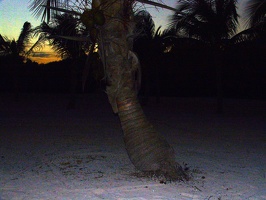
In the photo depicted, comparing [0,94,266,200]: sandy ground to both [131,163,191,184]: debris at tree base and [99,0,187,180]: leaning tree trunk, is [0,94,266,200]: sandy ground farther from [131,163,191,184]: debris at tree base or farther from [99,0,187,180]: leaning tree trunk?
[99,0,187,180]: leaning tree trunk

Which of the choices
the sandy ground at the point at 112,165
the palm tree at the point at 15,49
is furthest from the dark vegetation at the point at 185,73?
the sandy ground at the point at 112,165

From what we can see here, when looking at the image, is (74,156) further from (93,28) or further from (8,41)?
(8,41)

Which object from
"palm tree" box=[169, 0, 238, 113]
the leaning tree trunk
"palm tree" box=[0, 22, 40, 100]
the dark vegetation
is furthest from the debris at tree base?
"palm tree" box=[0, 22, 40, 100]

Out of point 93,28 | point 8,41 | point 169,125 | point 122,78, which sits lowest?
point 169,125

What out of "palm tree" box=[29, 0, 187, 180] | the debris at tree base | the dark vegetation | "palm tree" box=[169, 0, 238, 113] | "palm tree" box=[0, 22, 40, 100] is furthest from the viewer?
"palm tree" box=[0, 22, 40, 100]

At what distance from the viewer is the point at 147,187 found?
5.00m

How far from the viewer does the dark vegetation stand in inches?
752

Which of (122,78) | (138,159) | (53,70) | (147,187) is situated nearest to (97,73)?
(122,78)

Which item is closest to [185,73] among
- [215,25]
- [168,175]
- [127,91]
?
[215,25]

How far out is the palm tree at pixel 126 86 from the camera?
5.45m

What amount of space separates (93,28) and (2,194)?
8.68 feet

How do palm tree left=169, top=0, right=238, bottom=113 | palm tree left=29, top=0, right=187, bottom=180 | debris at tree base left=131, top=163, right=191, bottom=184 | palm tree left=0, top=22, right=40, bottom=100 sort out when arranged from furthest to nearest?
palm tree left=0, top=22, right=40, bottom=100 < palm tree left=169, top=0, right=238, bottom=113 < palm tree left=29, top=0, right=187, bottom=180 < debris at tree base left=131, top=163, right=191, bottom=184

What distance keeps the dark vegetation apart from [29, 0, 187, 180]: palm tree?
23.0 inches

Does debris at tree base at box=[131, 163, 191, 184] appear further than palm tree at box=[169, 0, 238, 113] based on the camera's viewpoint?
No
